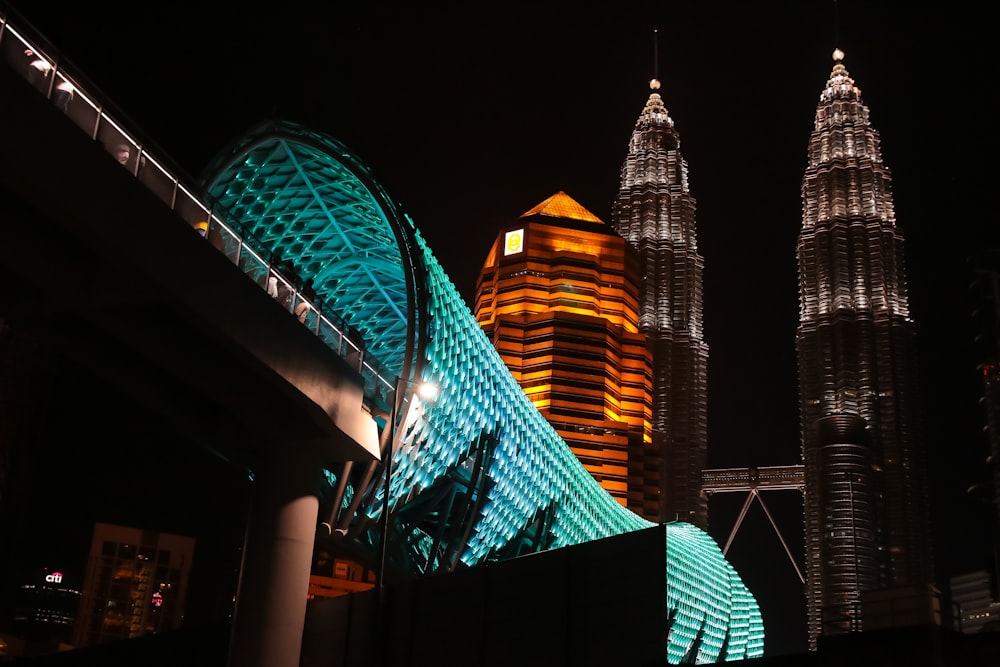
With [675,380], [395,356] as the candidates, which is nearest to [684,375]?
[675,380]

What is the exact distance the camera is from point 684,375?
195 meters

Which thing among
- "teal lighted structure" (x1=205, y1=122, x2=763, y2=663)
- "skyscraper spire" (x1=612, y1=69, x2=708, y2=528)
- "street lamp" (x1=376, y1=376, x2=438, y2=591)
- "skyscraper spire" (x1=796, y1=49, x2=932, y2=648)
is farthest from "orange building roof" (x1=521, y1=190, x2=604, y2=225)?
"street lamp" (x1=376, y1=376, x2=438, y2=591)

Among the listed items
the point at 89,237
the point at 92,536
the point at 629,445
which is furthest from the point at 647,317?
the point at 89,237

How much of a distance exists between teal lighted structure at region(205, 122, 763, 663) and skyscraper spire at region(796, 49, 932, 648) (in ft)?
404

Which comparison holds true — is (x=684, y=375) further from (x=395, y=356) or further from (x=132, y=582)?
(x=395, y=356)

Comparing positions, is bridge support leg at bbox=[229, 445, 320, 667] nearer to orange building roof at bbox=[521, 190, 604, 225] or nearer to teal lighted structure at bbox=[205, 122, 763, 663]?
teal lighted structure at bbox=[205, 122, 763, 663]

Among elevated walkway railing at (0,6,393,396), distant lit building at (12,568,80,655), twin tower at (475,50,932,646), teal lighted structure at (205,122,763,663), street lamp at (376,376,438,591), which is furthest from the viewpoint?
twin tower at (475,50,932,646)

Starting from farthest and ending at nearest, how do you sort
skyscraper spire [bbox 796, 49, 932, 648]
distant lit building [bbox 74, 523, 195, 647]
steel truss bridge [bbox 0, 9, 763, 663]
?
skyscraper spire [bbox 796, 49, 932, 648] < distant lit building [bbox 74, 523, 195, 647] < steel truss bridge [bbox 0, 9, 763, 663]

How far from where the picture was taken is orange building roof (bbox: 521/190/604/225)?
177500mm

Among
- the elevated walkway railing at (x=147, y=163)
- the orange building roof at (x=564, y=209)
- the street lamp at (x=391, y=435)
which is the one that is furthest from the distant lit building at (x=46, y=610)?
the elevated walkway railing at (x=147, y=163)

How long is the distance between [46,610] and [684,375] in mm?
103092

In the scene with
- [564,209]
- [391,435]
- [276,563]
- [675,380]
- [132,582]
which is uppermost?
[564,209]

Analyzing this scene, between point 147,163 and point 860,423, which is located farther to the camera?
point 860,423

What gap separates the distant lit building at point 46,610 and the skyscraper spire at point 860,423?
10266 cm
